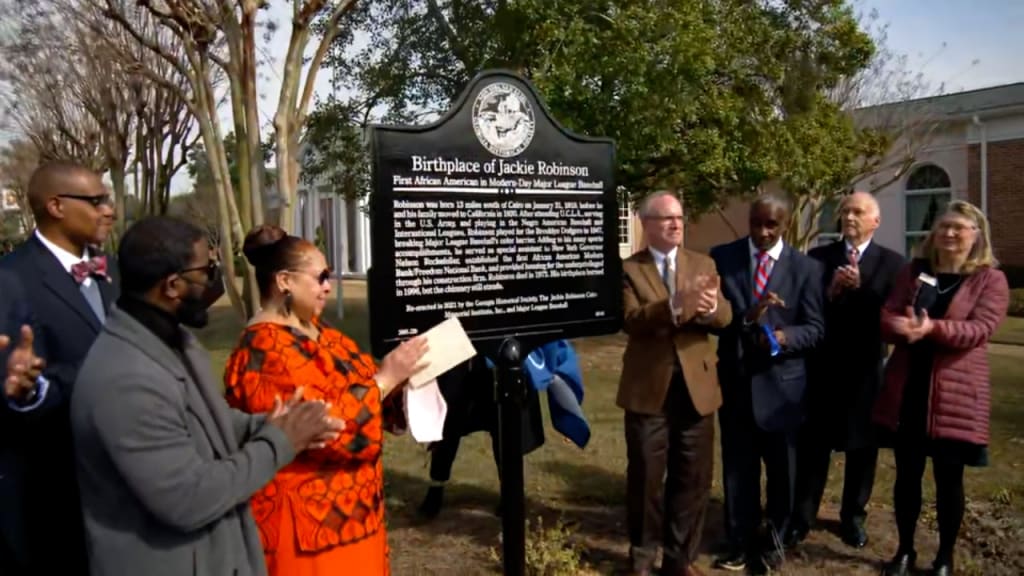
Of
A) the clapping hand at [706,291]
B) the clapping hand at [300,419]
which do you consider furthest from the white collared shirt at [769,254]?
the clapping hand at [300,419]

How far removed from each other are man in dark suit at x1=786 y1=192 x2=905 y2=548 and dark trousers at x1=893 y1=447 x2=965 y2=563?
55 cm

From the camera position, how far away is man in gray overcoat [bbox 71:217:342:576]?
2.12 m

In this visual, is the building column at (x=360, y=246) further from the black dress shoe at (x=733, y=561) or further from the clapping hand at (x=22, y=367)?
the clapping hand at (x=22, y=367)

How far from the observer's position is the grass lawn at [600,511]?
487 centimetres

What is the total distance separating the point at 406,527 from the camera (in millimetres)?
5590

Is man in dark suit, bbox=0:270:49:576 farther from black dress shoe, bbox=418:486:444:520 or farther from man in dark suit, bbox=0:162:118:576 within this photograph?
black dress shoe, bbox=418:486:444:520

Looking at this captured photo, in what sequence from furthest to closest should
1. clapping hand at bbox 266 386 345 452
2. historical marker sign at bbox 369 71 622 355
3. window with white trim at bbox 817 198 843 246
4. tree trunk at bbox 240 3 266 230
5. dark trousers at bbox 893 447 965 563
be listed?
window with white trim at bbox 817 198 843 246 < tree trunk at bbox 240 3 266 230 < dark trousers at bbox 893 447 965 563 < historical marker sign at bbox 369 71 622 355 < clapping hand at bbox 266 386 345 452

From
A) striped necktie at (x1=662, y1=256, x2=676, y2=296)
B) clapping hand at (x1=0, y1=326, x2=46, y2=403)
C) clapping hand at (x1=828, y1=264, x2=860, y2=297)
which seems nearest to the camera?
clapping hand at (x1=0, y1=326, x2=46, y2=403)

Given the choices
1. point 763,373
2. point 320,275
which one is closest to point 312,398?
point 320,275

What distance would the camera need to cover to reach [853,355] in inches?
200

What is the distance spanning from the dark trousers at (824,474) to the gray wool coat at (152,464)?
3.73m

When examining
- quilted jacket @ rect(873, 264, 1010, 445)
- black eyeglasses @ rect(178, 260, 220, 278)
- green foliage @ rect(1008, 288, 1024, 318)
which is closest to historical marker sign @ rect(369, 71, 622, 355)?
black eyeglasses @ rect(178, 260, 220, 278)

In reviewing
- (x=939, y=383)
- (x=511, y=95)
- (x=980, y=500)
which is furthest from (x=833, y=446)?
(x=511, y=95)

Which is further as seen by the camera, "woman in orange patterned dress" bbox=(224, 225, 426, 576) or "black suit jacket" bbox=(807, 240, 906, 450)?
"black suit jacket" bbox=(807, 240, 906, 450)
